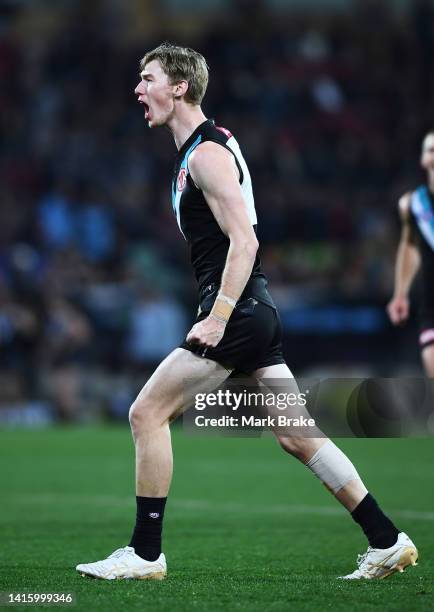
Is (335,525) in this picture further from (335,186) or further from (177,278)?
(335,186)

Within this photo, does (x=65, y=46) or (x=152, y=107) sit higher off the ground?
(x=65, y=46)

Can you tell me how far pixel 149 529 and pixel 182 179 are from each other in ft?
5.52

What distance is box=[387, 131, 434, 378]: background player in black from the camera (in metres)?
8.93

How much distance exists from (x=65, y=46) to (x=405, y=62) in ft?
21.7

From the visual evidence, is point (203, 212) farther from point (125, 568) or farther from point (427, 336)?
point (427, 336)

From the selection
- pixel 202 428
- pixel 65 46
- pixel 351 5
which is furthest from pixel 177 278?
pixel 202 428

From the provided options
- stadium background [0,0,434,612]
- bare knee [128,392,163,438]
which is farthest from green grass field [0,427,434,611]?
bare knee [128,392,163,438]

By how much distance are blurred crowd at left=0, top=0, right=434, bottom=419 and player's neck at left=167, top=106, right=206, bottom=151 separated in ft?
37.3

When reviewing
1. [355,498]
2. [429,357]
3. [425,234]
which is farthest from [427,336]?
[355,498]

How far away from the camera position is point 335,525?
841cm

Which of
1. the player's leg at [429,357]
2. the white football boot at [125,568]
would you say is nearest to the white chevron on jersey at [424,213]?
the player's leg at [429,357]

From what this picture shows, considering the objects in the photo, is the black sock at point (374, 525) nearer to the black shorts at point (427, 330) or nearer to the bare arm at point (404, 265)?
the black shorts at point (427, 330)

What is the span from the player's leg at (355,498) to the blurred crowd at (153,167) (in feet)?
37.5

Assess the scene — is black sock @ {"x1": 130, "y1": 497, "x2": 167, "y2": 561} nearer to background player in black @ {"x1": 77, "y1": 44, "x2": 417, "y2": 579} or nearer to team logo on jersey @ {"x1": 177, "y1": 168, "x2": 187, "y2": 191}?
background player in black @ {"x1": 77, "y1": 44, "x2": 417, "y2": 579}
